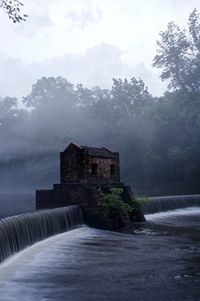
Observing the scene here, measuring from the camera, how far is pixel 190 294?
7844 mm

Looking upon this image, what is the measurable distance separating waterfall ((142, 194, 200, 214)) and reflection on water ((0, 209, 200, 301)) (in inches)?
366

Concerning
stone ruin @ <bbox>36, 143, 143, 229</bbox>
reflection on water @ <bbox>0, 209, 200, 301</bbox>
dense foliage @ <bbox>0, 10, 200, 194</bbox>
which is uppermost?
dense foliage @ <bbox>0, 10, 200, 194</bbox>

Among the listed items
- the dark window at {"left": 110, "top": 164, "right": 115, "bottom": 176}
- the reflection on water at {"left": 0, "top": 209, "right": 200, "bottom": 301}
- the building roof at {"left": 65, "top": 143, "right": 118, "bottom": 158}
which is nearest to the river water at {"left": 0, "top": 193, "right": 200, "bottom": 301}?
the reflection on water at {"left": 0, "top": 209, "right": 200, "bottom": 301}

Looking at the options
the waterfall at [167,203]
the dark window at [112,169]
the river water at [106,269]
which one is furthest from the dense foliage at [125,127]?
the river water at [106,269]

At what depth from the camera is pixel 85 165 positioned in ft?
66.5

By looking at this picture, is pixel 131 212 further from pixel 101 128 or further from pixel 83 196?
pixel 101 128

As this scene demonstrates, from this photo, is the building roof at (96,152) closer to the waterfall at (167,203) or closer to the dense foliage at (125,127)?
the waterfall at (167,203)

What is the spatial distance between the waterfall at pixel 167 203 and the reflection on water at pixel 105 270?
9.30 metres

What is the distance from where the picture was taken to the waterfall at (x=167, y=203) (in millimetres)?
24312

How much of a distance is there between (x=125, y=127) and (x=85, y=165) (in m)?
38.0

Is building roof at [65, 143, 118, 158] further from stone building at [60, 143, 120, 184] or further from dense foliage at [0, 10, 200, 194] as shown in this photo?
dense foliage at [0, 10, 200, 194]

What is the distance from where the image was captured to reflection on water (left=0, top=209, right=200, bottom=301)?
26.4ft

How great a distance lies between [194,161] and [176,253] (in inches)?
1339

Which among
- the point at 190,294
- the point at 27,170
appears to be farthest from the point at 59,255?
the point at 27,170
